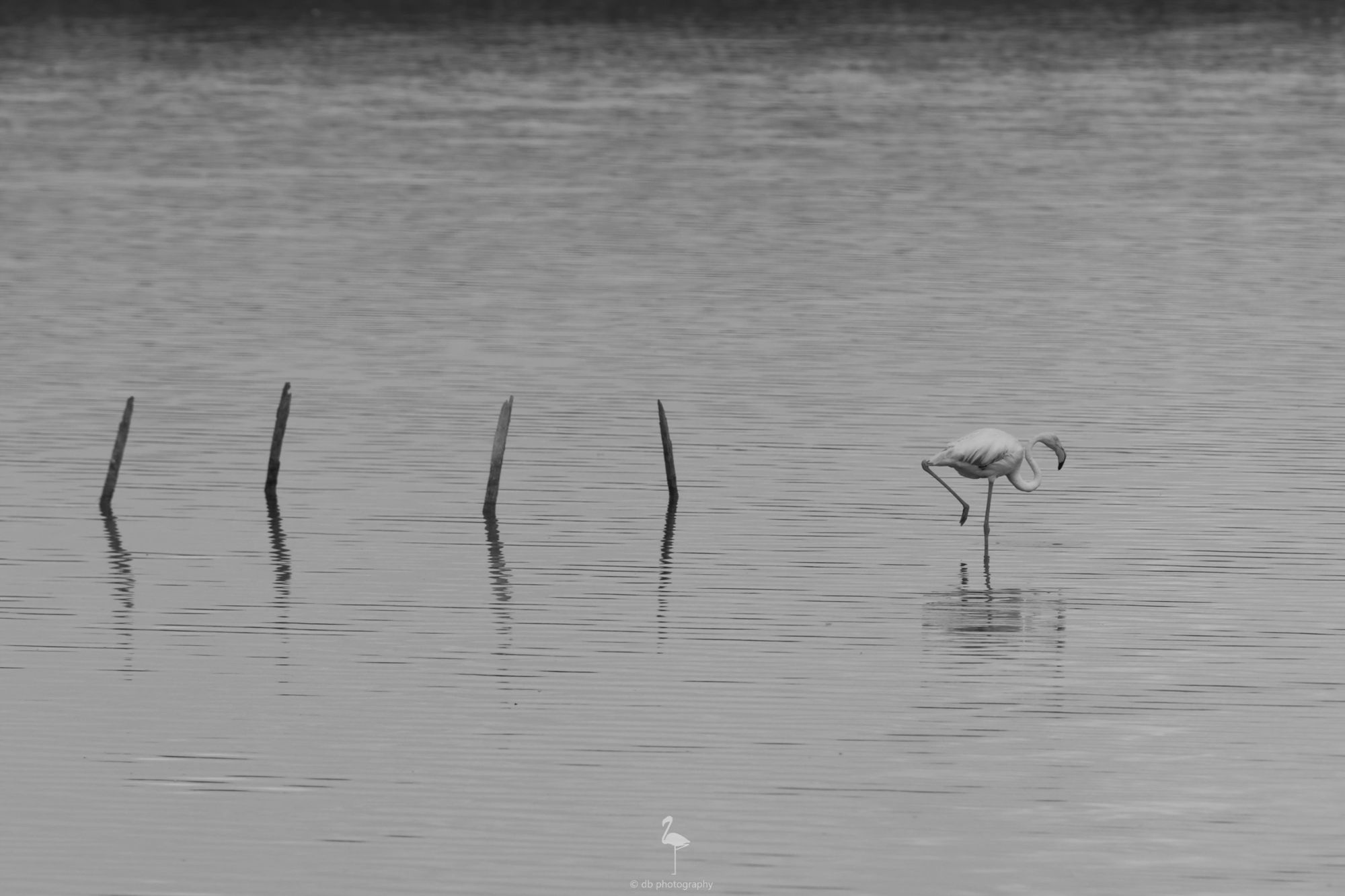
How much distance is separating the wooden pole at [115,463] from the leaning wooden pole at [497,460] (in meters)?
4.58

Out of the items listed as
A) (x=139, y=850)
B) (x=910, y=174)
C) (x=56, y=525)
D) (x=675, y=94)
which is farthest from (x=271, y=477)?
(x=675, y=94)

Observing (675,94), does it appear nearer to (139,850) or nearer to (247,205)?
(247,205)

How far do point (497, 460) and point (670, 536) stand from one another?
245 cm

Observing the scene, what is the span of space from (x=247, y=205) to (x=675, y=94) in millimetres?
39342

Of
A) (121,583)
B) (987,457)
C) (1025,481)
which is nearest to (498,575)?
(121,583)

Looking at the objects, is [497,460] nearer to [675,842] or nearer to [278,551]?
[278,551]

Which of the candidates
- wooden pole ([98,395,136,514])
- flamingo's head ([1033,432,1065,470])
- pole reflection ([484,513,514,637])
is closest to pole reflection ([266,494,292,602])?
wooden pole ([98,395,136,514])

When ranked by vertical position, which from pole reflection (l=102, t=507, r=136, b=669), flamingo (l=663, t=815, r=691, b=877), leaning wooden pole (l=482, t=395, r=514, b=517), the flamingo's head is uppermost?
the flamingo's head

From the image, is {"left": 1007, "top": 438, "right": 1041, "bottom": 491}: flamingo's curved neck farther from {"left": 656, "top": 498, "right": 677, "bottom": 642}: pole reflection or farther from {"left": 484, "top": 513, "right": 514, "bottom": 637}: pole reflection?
{"left": 484, "top": 513, "right": 514, "bottom": 637}: pole reflection

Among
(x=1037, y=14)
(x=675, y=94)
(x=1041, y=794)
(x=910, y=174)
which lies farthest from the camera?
(x=1037, y=14)

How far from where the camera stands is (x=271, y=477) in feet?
125

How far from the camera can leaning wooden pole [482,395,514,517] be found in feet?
116

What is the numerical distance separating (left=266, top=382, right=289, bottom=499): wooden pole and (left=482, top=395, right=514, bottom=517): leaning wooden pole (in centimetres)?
273

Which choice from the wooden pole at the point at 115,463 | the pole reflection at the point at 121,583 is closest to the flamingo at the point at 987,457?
the pole reflection at the point at 121,583
